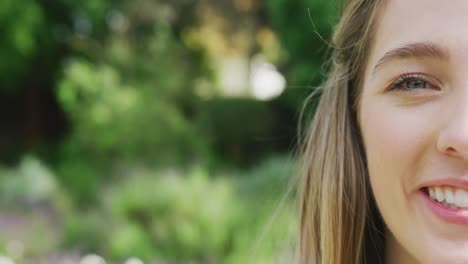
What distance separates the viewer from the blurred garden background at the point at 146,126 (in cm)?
701

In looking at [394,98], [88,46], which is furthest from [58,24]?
[394,98]

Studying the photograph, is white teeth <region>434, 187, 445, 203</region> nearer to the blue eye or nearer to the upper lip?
the upper lip

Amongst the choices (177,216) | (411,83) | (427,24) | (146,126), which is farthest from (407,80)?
(146,126)

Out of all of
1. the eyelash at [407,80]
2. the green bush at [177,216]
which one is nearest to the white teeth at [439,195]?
the eyelash at [407,80]

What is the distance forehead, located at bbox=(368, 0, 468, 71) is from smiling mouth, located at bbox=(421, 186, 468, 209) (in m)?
0.23

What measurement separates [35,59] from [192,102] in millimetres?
3846

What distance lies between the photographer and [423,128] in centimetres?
127

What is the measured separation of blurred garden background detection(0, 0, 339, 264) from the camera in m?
7.01

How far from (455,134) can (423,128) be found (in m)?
0.08

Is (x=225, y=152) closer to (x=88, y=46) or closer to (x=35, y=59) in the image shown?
(x=88, y=46)

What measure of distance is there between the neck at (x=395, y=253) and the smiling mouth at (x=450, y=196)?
0.84ft

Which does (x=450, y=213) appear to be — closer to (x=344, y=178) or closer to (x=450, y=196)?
(x=450, y=196)

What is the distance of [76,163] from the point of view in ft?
42.4

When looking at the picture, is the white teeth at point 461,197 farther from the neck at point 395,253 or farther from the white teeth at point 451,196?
the neck at point 395,253
